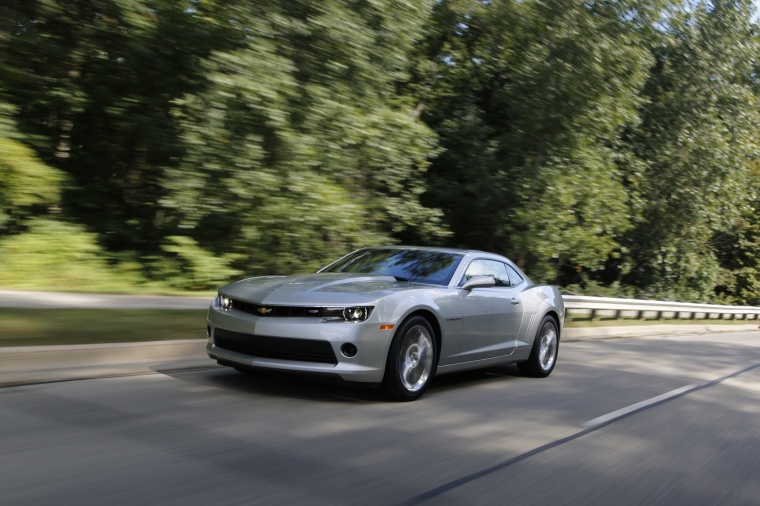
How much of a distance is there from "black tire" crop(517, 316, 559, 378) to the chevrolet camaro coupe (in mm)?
353

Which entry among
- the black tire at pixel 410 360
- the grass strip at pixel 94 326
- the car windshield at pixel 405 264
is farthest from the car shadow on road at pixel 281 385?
the car windshield at pixel 405 264

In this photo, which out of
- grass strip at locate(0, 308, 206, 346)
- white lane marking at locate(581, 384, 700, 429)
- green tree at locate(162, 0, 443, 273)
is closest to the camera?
white lane marking at locate(581, 384, 700, 429)

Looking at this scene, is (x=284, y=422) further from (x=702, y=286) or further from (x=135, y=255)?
(x=702, y=286)

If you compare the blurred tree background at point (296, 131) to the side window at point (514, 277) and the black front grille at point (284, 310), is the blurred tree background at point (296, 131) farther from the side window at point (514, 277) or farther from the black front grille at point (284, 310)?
the black front grille at point (284, 310)

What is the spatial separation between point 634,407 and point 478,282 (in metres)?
2.02

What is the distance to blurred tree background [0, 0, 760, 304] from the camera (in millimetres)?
11367

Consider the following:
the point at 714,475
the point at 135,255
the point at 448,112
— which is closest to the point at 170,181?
the point at 135,255

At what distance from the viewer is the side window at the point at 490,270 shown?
25.4ft

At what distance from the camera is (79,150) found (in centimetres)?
1382

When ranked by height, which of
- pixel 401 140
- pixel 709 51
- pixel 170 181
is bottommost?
pixel 170 181

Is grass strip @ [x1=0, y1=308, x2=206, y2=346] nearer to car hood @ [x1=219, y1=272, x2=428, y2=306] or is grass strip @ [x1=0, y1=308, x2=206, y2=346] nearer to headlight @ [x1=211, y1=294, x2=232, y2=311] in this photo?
headlight @ [x1=211, y1=294, x2=232, y2=311]

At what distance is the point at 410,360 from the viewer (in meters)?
6.46

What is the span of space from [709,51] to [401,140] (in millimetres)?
16704

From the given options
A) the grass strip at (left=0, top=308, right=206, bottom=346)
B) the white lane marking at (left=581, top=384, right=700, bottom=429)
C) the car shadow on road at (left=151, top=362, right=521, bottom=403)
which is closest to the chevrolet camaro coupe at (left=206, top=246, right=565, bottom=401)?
the car shadow on road at (left=151, top=362, right=521, bottom=403)
